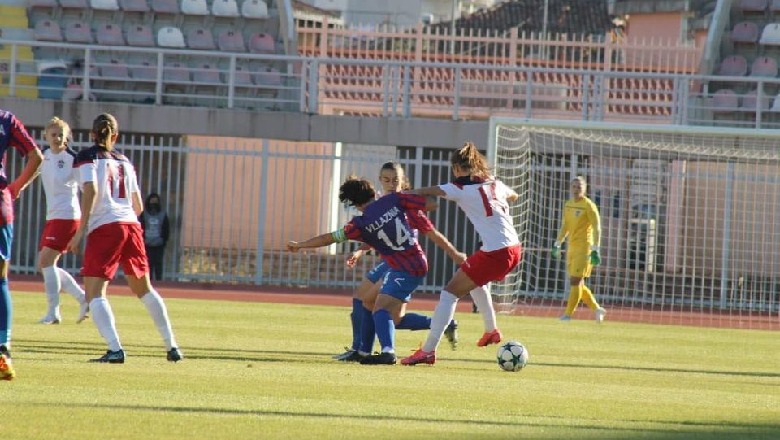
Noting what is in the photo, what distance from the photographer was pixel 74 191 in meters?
14.4

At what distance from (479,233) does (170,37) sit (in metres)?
21.5

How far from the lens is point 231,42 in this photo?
32250mm

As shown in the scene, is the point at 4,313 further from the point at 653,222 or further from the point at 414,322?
the point at 653,222

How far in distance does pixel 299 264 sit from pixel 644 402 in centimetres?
1686

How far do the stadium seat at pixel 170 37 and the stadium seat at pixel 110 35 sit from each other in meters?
0.82

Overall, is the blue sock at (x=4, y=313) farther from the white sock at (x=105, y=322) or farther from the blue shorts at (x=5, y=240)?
the white sock at (x=105, y=322)

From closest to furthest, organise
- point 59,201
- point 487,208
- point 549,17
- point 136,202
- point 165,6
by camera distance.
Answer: point 136,202 → point 487,208 → point 59,201 → point 165,6 → point 549,17

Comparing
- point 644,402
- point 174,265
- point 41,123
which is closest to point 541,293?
point 174,265

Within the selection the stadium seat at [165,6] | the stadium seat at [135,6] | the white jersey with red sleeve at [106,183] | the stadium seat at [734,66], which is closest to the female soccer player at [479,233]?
the white jersey with red sleeve at [106,183]

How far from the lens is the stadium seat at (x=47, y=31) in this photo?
3203 cm

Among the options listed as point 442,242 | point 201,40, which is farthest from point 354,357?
point 201,40

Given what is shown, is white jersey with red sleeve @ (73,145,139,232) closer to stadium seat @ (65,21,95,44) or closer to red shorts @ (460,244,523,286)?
red shorts @ (460,244,523,286)

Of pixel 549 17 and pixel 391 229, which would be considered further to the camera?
pixel 549 17

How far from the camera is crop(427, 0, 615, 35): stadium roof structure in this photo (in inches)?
2296
